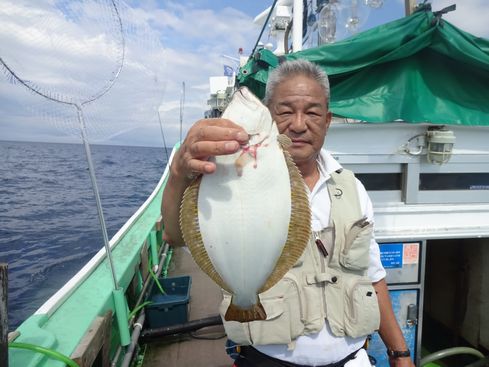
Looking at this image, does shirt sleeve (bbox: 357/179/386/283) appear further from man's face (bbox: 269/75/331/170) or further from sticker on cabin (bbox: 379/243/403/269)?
sticker on cabin (bbox: 379/243/403/269)

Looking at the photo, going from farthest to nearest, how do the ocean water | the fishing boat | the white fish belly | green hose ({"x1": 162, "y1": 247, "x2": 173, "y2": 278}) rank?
the ocean water < green hose ({"x1": 162, "y1": 247, "x2": 173, "y2": 278}) < the fishing boat < the white fish belly

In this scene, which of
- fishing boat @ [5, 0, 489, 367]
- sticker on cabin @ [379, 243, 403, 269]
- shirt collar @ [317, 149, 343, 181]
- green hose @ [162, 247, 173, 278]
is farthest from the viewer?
green hose @ [162, 247, 173, 278]

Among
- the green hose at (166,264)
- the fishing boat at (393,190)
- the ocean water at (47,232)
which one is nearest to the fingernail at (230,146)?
the fishing boat at (393,190)

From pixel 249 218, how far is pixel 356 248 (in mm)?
936

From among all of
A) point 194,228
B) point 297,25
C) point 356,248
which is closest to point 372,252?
point 356,248

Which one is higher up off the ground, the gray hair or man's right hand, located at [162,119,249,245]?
the gray hair

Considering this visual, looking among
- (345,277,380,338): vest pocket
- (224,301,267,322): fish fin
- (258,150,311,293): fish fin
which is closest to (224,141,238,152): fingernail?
(258,150,311,293): fish fin

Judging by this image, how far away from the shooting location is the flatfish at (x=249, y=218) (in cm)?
145

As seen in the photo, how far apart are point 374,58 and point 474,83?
3.41 feet

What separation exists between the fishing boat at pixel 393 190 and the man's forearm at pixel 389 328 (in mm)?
1115

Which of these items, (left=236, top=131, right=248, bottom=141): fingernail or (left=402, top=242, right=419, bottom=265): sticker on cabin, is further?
(left=402, top=242, right=419, bottom=265): sticker on cabin

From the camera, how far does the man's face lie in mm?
2029

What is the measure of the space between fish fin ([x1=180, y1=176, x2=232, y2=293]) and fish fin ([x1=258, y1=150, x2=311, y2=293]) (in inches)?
10.4

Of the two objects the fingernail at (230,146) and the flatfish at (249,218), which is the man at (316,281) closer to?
the flatfish at (249,218)
